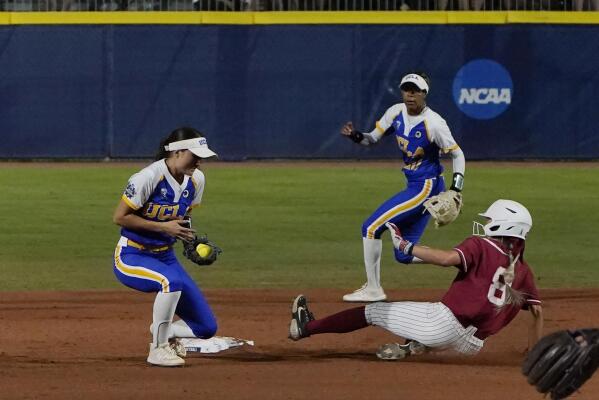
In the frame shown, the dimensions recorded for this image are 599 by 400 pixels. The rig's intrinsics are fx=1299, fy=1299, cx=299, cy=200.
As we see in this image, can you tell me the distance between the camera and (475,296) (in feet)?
26.2

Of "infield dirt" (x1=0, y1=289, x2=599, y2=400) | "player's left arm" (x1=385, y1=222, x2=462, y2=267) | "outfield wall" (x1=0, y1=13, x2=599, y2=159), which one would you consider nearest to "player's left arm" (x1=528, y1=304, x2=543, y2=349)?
"infield dirt" (x1=0, y1=289, x2=599, y2=400)

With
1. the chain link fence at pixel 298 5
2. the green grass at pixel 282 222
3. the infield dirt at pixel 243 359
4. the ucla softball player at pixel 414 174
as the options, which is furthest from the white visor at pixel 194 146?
the chain link fence at pixel 298 5

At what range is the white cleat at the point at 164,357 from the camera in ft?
26.9

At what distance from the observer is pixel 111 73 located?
23.8 m

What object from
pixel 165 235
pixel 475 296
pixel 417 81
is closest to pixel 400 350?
pixel 475 296

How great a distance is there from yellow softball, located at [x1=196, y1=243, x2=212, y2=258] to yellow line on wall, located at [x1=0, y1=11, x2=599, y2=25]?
15.8 meters

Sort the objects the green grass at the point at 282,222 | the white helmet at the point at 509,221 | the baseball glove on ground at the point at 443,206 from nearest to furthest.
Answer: the white helmet at the point at 509,221 < the baseball glove on ground at the point at 443,206 < the green grass at the point at 282,222

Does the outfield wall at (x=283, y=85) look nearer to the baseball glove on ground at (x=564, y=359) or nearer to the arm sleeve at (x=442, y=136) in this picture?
the arm sleeve at (x=442, y=136)

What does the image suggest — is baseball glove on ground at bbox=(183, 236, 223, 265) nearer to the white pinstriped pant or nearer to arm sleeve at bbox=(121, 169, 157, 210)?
arm sleeve at bbox=(121, 169, 157, 210)

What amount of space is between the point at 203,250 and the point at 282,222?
7971mm

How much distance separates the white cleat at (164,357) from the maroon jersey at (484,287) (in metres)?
1.73

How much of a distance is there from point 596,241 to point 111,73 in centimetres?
1155

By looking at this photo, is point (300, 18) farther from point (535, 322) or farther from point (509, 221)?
point (509, 221)

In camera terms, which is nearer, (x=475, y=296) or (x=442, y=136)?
(x=475, y=296)
